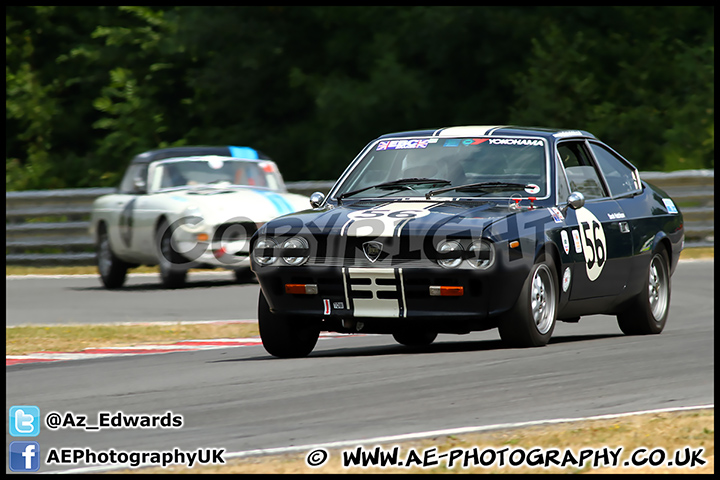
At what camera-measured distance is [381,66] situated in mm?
31234

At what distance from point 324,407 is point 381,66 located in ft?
80.9

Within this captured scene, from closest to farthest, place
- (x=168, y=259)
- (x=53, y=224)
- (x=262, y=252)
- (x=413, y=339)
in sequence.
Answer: (x=262, y=252) < (x=413, y=339) < (x=168, y=259) < (x=53, y=224)

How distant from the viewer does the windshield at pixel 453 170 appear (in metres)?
9.31

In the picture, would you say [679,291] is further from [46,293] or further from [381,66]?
[381,66]

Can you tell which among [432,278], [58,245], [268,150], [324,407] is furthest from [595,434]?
[268,150]

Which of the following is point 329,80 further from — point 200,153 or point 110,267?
point 110,267

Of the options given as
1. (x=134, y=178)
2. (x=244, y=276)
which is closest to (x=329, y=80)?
(x=134, y=178)

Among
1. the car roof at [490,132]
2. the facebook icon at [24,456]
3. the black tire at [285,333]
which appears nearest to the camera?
the facebook icon at [24,456]

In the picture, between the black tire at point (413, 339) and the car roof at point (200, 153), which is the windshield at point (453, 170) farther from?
the car roof at point (200, 153)

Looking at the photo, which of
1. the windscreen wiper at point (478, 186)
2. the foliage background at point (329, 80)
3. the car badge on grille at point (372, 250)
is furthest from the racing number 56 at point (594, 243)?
the foliage background at point (329, 80)

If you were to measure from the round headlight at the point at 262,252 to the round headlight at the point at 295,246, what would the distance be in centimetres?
9

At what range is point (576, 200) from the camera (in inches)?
366

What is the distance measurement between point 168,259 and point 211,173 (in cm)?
148

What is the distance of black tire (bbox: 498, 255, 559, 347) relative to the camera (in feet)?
28.4
